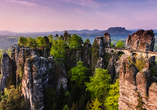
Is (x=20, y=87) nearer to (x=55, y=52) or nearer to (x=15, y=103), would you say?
(x=15, y=103)

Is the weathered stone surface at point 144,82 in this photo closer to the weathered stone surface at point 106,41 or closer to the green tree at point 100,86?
the green tree at point 100,86

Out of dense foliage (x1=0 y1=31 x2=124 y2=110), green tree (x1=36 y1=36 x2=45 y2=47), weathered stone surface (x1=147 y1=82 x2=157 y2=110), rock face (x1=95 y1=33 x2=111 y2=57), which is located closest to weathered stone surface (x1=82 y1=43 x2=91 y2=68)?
dense foliage (x1=0 y1=31 x2=124 y2=110)

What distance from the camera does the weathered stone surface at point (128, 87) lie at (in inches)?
481

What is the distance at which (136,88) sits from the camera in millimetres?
12156

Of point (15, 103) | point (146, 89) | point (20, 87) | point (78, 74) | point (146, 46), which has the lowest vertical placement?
point (15, 103)

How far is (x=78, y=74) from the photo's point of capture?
102 feet

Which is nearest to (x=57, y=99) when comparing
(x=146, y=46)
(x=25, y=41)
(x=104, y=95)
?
(x=104, y=95)

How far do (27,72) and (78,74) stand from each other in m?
14.8

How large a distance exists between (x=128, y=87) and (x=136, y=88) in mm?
948

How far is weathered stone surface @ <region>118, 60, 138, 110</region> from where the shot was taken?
12211 millimetres

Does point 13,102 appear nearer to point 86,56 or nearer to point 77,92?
point 77,92

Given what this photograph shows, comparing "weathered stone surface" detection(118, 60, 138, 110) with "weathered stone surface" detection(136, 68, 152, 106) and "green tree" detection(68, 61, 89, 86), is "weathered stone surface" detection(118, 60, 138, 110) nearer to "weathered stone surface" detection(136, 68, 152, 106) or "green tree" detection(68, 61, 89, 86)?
"weathered stone surface" detection(136, 68, 152, 106)

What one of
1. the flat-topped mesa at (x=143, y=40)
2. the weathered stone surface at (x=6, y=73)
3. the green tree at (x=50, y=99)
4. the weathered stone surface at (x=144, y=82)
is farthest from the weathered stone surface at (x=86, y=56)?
the weathered stone surface at (x=144, y=82)

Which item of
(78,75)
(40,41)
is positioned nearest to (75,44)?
(40,41)
